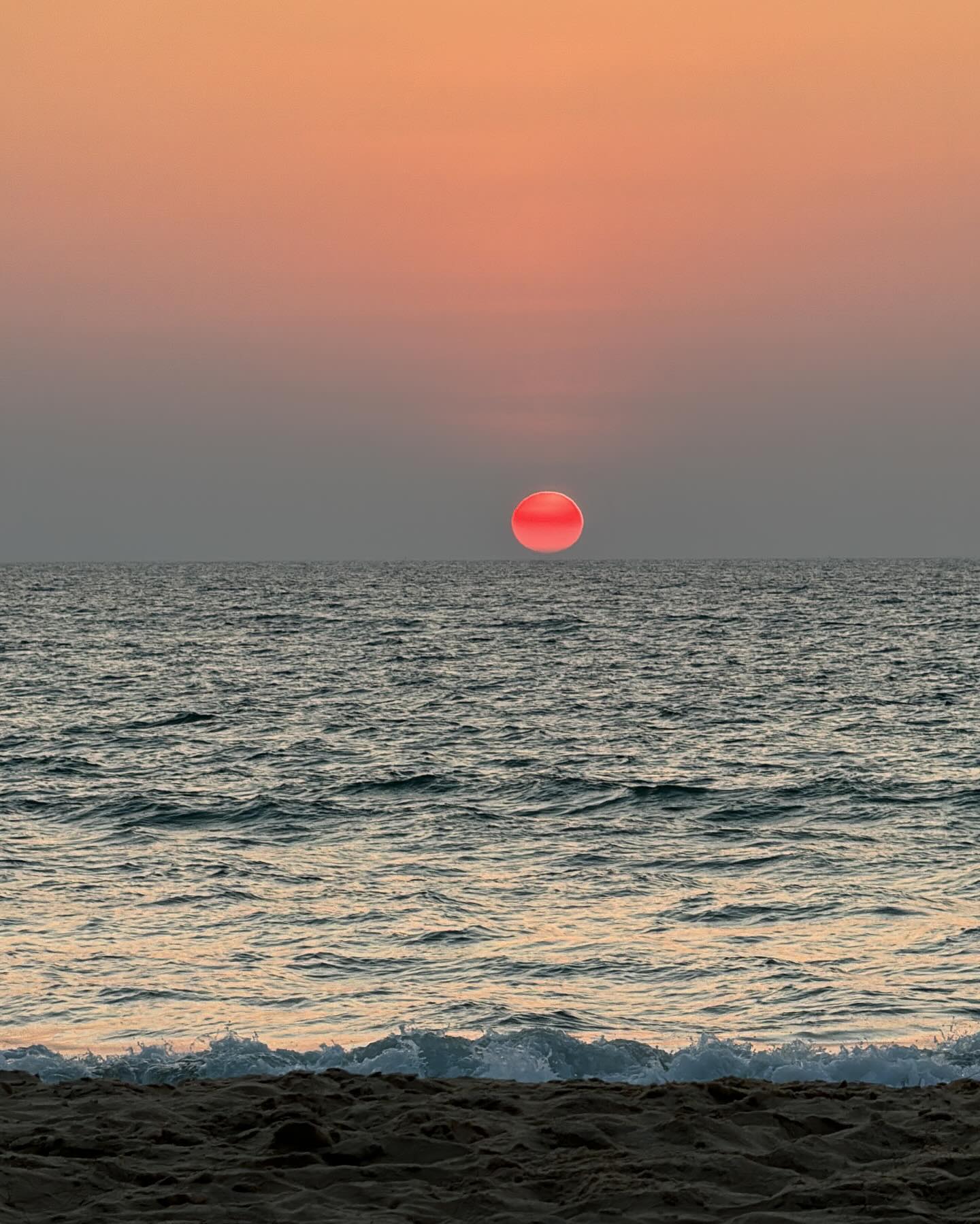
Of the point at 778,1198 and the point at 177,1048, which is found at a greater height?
the point at 778,1198

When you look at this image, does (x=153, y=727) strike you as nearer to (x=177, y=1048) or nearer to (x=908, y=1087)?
(x=177, y=1048)

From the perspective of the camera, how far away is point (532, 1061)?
11.8 m

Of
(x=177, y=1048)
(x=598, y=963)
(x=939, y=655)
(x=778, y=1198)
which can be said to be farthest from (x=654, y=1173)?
(x=939, y=655)

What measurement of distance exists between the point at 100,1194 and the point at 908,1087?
6459 millimetres

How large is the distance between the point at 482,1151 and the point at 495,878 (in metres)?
11.4

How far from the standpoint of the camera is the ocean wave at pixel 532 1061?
11445mm

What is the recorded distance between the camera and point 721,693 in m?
50.9

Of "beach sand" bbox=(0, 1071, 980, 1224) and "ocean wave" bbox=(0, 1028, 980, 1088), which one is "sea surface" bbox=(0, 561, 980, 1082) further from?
"beach sand" bbox=(0, 1071, 980, 1224)

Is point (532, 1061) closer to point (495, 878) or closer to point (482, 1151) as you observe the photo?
point (482, 1151)

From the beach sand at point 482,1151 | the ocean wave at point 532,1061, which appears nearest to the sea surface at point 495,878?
the ocean wave at point 532,1061

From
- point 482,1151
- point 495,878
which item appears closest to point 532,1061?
point 482,1151

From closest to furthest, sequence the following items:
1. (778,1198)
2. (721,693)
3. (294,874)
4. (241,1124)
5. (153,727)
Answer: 1. (778,1198)
2. (241,1124)
3. (294,874)
4. (153,727)
5. (721,693)

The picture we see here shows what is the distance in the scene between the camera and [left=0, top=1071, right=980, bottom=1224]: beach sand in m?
7.87

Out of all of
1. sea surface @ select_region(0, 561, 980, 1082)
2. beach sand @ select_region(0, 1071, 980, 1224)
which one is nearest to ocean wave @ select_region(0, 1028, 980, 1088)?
sea surface @ select_region(0, 561, 980, 1082)
